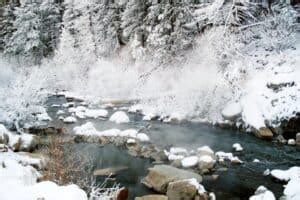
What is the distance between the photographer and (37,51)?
36.2 m

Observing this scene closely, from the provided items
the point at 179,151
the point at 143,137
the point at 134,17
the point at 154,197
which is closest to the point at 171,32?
the point at 134,17

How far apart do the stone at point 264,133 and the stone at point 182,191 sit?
6.75 m

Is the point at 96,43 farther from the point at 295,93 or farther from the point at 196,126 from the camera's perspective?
the point at 295,93

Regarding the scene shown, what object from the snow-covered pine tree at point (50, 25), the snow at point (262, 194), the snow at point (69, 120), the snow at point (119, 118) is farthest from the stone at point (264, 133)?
the snow-covered pine tree at point (50, 25)

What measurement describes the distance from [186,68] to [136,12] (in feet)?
26.9

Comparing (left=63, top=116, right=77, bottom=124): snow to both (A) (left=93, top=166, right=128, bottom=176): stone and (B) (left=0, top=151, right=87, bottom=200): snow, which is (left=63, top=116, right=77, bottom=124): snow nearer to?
(A) (left=93, top=166, right=128, bottom=176): stone

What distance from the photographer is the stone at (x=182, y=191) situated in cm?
959

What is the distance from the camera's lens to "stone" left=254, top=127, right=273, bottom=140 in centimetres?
1557

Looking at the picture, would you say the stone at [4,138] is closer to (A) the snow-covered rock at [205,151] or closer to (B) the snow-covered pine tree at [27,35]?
(A) the snow-covered rock at [205,151]

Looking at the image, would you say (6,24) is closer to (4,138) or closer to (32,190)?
(4,138)

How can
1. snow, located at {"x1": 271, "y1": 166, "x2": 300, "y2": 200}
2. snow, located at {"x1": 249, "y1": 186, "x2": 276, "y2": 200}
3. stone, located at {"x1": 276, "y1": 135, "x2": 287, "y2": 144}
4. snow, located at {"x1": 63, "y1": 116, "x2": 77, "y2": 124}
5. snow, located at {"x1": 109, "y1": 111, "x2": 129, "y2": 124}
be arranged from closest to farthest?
snow, located at {"x1": 249, "y1": 186, "x2": 276, "y2": 200}, snow, located at {"x1": 271, "y1": 166, "x2": 300, "y2": 200}, stone, located at {"x1": 276, "y1": 135, "x2": 287, "y2": 144}, snow, located at {"x1": 109, "y1": 111, "x2": 129, "y2": 124}, snow, located at {"x1": 63, "y1": 116, "x2": 77, "y2": 124}

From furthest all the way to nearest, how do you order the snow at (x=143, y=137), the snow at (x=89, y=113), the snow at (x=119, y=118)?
the snow at (x=89, y=113)
the snow at (x=119, y=118)
the snow at (x=143, y=137)

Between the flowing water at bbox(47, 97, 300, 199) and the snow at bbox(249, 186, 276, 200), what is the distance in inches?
15.3

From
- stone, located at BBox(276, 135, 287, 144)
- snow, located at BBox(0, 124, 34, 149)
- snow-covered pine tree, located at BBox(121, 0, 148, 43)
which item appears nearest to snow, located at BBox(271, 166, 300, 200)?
stone, located at BBox(276, 135, 287, 144)
